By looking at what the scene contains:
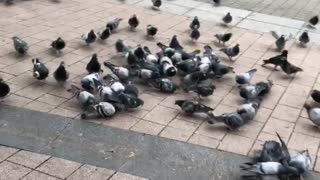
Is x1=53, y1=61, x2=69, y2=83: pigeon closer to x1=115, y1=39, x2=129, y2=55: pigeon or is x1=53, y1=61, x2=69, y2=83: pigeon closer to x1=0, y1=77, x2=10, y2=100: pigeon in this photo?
x1=0, y1=77, x2=10, y2=100: pigeon

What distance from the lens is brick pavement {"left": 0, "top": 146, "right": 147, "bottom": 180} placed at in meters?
3.77

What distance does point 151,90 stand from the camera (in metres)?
5.50

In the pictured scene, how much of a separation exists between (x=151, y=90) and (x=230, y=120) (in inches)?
47.0

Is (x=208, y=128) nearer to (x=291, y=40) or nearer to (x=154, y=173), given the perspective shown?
(x=154, y=173)

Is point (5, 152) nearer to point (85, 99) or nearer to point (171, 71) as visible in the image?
point (85, 99)

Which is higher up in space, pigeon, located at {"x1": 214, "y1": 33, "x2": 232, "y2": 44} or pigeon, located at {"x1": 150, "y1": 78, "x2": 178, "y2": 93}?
pigeon, located at {"x1": 150, "y1": 78, "x2": 178, "y2": 93}

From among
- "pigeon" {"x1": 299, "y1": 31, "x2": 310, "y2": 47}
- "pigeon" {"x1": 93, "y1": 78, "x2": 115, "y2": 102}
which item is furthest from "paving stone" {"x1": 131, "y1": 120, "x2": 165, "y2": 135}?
"pigeon" {"x1": 299, "y1": 31, "x2": 310, "y2": 47}

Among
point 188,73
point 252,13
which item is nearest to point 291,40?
point 252,13

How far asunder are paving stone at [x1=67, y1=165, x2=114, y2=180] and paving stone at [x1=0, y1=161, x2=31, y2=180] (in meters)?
0.36

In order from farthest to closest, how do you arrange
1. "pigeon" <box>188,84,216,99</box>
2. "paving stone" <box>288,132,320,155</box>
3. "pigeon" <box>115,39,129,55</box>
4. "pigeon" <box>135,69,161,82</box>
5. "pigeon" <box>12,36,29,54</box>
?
"pigeon" <box>115,39,129,55</box> < "pigeon" <box>12,36,29,54</box> < "pigeon" <box>135,69,161,82</box> < "pigeon" <box>188,84,216,99</box> < "paving stone" <box>288,132,320,155</box>

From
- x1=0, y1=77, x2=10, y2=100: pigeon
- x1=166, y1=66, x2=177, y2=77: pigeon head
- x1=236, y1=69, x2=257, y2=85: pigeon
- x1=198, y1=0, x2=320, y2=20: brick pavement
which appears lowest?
x1=198, y1=0, x2=320, y2=20: brick pavement

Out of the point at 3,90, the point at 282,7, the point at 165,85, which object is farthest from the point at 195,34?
the point at 282,7

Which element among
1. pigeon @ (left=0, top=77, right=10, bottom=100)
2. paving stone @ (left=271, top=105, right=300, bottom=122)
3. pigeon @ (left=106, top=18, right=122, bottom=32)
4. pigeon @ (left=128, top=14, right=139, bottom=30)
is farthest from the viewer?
pigeon @ (left=128, top=14, right=139, bottom=30)

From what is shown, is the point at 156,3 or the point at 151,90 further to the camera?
the point at 156,3
